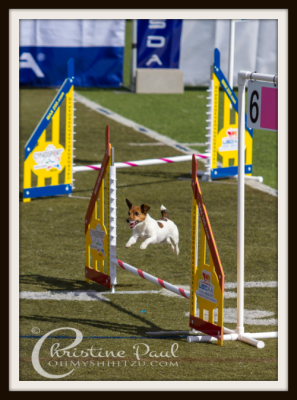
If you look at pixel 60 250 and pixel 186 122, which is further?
pixel 186 122

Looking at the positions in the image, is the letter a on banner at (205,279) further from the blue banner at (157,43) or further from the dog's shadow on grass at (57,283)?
the blue banner at (157,43)

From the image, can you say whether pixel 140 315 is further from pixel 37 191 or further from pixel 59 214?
pixel 37 191

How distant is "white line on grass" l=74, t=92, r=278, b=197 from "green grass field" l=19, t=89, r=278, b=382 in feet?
1.31

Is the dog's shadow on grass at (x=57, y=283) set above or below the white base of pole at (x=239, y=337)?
above

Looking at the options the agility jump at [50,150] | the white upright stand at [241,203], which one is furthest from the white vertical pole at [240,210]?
the agility jump at [50,150]

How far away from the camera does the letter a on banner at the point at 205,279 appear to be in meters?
6.09

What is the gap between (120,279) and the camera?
8180 mm

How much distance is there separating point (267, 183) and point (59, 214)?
4011 millimetres

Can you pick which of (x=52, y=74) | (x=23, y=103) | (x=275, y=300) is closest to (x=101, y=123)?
(x=23, y=103)

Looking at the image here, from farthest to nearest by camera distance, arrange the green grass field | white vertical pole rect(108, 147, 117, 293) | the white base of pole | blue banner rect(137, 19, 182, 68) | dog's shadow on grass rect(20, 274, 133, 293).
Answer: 1. blue banner rect(137, 19, 182, 68)
2. dog's shadow on grass rect(20, 274, 133, 293)
3. white vertical pole rect(108, 147, 117, 293)
4. the white base of pole
5. the green grass field

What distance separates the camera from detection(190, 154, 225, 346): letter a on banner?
20.0ft

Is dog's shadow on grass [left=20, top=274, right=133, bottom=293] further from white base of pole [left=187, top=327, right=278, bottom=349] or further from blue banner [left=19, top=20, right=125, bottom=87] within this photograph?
blue banner [left=19, top=20, right=125, bottom=87]

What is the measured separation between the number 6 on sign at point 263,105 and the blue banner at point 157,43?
1844cm

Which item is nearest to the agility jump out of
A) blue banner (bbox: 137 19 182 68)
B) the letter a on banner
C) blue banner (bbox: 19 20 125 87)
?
the letter a on banner
